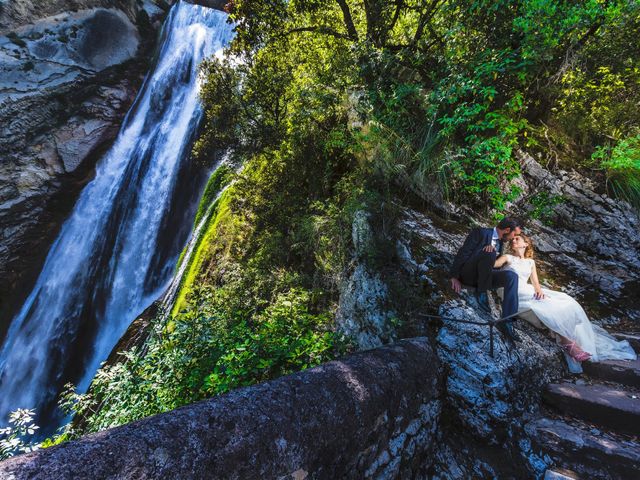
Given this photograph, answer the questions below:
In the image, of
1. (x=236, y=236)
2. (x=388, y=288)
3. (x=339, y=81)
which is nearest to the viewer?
(x=388, y=288)

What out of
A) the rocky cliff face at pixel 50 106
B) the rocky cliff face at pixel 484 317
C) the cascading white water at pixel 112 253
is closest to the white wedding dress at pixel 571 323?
the rocky cliff face at pixel 484 317

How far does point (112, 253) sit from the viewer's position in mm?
9695

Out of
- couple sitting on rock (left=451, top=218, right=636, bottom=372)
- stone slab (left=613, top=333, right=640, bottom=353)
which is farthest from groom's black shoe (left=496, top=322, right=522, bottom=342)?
stone slab (left=613, top=333, right=640, bottom=353)

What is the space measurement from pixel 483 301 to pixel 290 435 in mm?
2517

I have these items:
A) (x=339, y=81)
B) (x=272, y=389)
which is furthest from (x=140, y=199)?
(x=272, y=389)

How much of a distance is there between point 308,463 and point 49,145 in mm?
15913

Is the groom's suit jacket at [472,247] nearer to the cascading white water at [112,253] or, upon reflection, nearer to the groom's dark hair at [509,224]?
the groom's dark hair at [509,224]

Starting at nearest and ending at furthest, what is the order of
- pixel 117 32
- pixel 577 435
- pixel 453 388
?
pixel 577 435 < pixel 453 388 < pixel 117 32

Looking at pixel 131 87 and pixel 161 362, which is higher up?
pixel 131 87

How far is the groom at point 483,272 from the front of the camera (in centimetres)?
290

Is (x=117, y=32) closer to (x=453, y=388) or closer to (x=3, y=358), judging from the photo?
(x=3, y=358)

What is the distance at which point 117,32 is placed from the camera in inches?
539

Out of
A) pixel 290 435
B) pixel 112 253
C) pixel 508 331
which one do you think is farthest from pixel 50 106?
pixel 508 331

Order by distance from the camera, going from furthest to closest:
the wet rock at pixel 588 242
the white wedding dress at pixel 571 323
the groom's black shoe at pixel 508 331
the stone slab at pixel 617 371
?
the wet rock at pixel 588 242 < the white wedding dress at pixel 571 323 < the stone slab at pixel 617 371 < the groom's black shoe at pixel 508 331
